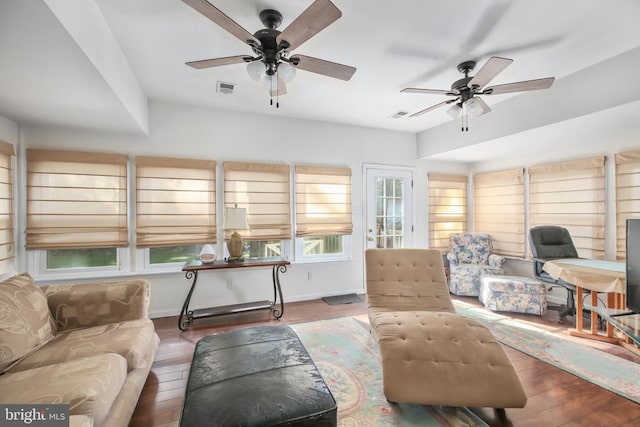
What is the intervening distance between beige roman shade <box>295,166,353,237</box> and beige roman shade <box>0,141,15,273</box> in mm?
3024

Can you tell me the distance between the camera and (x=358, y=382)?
81.6 inches

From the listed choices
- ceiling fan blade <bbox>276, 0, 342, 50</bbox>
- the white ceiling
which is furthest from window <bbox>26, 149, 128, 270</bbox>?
ceiling fan blade <bbox>276, 0, 342, 50</bbox>

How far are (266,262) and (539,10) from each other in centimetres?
319

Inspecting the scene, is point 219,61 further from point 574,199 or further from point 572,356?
point 574,199

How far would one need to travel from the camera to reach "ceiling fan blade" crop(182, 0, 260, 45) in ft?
4.66

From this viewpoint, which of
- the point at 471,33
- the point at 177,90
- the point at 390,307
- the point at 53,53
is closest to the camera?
the point at 53,53

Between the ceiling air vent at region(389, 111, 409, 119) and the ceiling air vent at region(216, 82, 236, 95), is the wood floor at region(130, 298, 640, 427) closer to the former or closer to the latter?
the ceiling air vent at region(216, 82, 236, 95)

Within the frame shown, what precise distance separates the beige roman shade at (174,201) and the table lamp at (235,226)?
0.41 meters

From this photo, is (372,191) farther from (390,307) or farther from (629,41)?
(629,41)

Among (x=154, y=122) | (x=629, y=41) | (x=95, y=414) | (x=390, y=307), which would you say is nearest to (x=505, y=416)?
(x=390, y=307)

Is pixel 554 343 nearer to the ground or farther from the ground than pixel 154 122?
nearer to the ground

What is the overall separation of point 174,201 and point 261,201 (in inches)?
41.9

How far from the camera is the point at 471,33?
213cm

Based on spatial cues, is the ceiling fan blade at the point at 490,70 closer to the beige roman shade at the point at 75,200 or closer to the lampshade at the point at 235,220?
the lampshade at the point at 235,220
